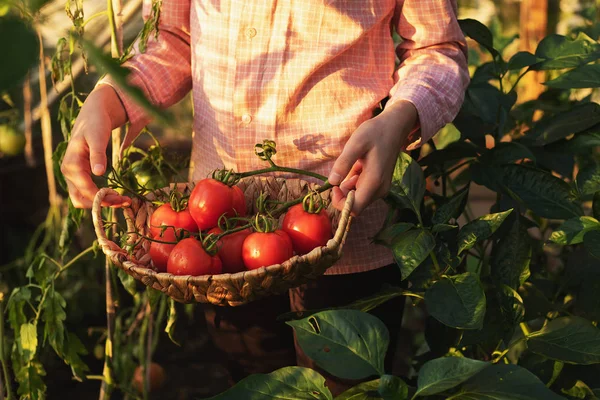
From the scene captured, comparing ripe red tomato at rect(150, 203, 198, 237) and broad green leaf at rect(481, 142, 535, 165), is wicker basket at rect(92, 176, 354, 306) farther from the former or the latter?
broad green leaf at rect(481, 142, 535, 165)

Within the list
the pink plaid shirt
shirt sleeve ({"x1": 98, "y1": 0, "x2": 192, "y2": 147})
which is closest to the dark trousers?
the pink plaid shirt

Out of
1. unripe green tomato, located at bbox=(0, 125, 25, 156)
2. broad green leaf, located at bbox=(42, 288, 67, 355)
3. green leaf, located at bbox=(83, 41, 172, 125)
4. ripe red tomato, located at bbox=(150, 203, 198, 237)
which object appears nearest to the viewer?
green leaf, located at bbox=(83, 41, 172, 125)

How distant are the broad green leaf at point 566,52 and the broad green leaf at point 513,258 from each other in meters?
0.28

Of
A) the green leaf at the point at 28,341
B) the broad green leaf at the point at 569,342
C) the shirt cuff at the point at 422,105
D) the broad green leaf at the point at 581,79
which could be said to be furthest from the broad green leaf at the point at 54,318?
the broad green leaf at the point at 581,79

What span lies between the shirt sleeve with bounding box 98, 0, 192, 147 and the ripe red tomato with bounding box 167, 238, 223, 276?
29cm

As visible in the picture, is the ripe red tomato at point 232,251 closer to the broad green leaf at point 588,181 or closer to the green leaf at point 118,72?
the broad green leaf at point 588,181

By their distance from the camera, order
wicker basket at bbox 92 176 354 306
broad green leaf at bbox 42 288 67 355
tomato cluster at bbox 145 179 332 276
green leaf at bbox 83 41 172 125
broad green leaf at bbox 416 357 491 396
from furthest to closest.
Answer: broad green leaf at bbox 42 288 67 355, tomato cluster at bbox 145 179 332 276, wicker basket at bbox 92 176 354 306, broad green leaf at bbox 416 357 491 396, green leaf at bbox 83 41 172 125

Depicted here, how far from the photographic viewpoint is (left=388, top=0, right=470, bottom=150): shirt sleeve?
103 cm

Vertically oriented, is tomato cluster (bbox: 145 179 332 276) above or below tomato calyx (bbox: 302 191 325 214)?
below

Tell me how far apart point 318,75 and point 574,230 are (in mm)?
431

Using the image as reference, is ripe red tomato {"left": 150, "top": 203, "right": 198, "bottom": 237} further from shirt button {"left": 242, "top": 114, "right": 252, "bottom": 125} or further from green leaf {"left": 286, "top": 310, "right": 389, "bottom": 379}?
green leaf {"left": 286, "top": 310, "right": 389, "bottom": 379}

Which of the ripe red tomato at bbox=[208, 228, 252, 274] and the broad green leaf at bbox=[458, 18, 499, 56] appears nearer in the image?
the ripe red tomato at bbox=[208, 228, 252, 274]

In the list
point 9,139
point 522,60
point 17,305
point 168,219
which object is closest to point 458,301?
point 168,219

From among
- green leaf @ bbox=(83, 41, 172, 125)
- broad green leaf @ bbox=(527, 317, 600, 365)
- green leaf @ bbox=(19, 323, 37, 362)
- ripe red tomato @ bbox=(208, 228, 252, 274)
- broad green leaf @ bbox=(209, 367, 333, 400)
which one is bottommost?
green leaf @ bbox=(19, 323, 37, 362)
